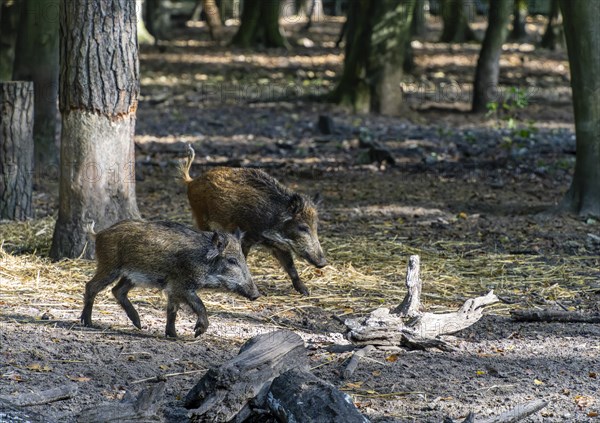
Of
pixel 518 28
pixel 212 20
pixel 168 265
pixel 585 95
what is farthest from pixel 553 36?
pixel 168 265

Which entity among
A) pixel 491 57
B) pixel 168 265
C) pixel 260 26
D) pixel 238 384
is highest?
pixel 491 57

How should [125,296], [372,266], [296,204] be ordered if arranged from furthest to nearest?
[372,266], [296,204], [125,296]

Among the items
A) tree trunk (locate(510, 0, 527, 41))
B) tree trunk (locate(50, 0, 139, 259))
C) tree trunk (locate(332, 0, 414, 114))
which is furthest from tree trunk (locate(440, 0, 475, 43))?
tree trunk (locate(50, 0, 139, 259))

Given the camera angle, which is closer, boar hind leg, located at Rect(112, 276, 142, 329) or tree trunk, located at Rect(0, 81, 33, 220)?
boar hind leg, located at Rect(112, 276, 142, 329)

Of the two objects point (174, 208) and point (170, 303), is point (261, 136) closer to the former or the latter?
point (174, 208)

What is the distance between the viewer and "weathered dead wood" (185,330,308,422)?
14.9 ft

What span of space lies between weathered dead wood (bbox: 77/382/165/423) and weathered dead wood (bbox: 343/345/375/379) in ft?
3.91

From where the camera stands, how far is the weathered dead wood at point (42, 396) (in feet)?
15.3

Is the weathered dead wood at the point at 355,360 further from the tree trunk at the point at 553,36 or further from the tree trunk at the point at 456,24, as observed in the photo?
the tree trunk at the point at 456,24

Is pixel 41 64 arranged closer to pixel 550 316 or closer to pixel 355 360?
pixel 550 316

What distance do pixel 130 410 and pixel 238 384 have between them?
52cm

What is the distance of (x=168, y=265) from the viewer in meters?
6.04

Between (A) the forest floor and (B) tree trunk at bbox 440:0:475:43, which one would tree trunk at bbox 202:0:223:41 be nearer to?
(B) tree trunk at bbox 440:0:475:43

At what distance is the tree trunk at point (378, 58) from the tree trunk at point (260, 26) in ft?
33.2
